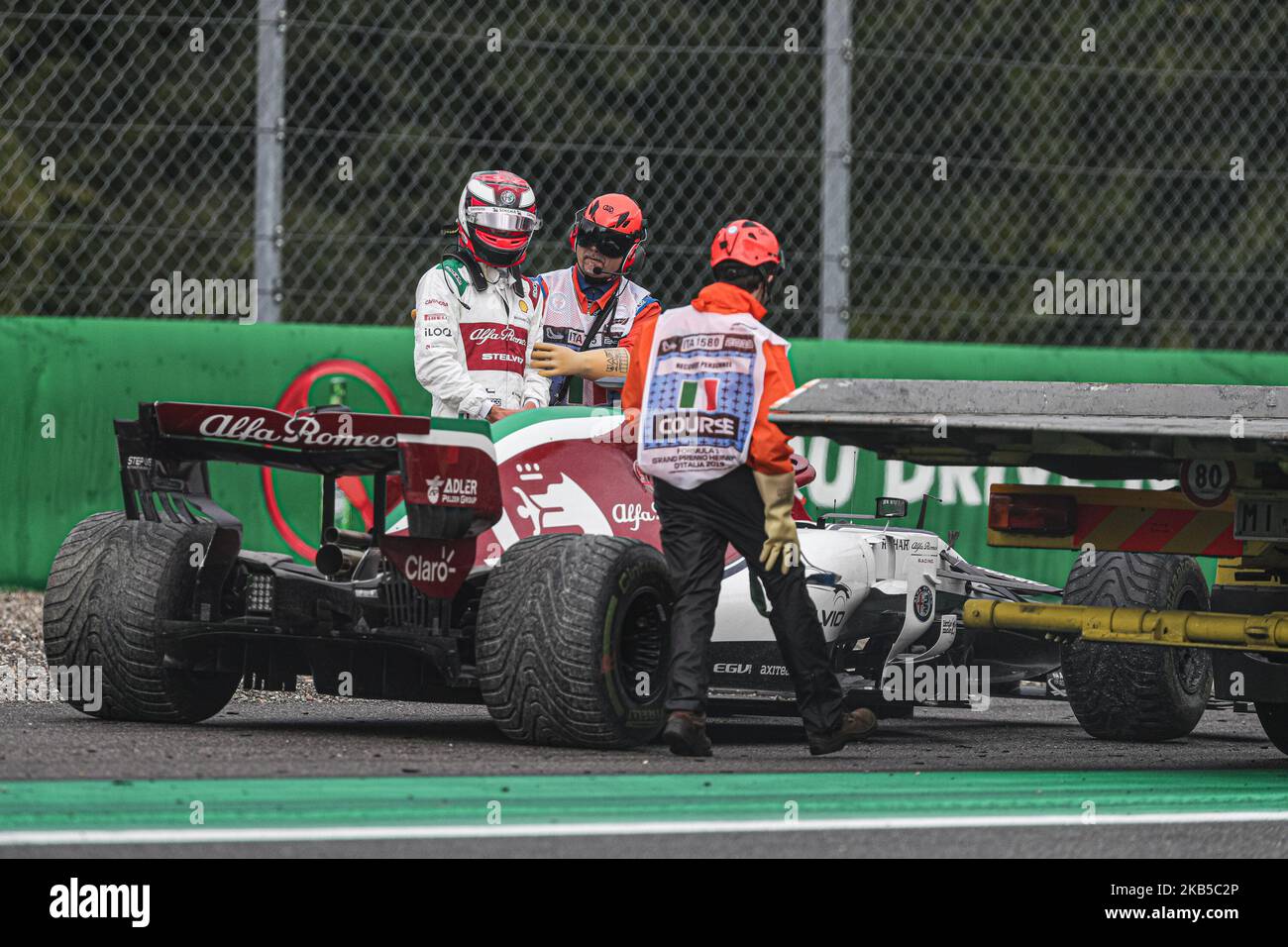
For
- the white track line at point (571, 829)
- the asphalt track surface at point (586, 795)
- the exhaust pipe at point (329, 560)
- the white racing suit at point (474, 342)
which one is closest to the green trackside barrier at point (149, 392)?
the white racing suit at point (474, 342)

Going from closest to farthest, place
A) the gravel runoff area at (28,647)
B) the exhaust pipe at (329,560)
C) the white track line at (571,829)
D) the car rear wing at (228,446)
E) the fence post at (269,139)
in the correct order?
the white track line at (571,829), the car rear wing at (228,446), the exhaust pipe at (329,560), the gravel runoff area at (28,647), the fence post at (269,139)

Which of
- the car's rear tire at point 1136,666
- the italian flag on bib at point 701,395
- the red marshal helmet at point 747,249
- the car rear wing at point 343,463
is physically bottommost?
the car's rear tire at point 1136,666

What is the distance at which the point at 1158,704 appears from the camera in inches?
372

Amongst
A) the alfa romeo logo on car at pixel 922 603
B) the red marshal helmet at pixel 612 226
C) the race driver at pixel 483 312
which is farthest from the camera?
the red marshal helmet at pixel 612 226

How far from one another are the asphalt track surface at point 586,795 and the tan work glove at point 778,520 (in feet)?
2.18

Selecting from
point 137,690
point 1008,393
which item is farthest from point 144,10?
point 1008,393

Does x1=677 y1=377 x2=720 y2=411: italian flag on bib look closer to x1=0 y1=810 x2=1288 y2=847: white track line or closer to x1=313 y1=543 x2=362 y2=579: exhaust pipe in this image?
x1=313 y1=543 x2=362 y2=579: exhaust pipe

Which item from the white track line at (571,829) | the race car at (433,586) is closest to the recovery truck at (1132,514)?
the race car at (433,586)

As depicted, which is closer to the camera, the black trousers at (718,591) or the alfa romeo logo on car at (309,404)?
the black trousers at (718,591)

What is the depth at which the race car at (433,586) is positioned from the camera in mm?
7914

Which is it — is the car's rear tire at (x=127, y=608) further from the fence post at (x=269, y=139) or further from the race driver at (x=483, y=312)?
the fence post at (x=269, y=139)

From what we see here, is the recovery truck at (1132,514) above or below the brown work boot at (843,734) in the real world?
above

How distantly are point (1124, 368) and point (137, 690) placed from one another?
716 centimetres
